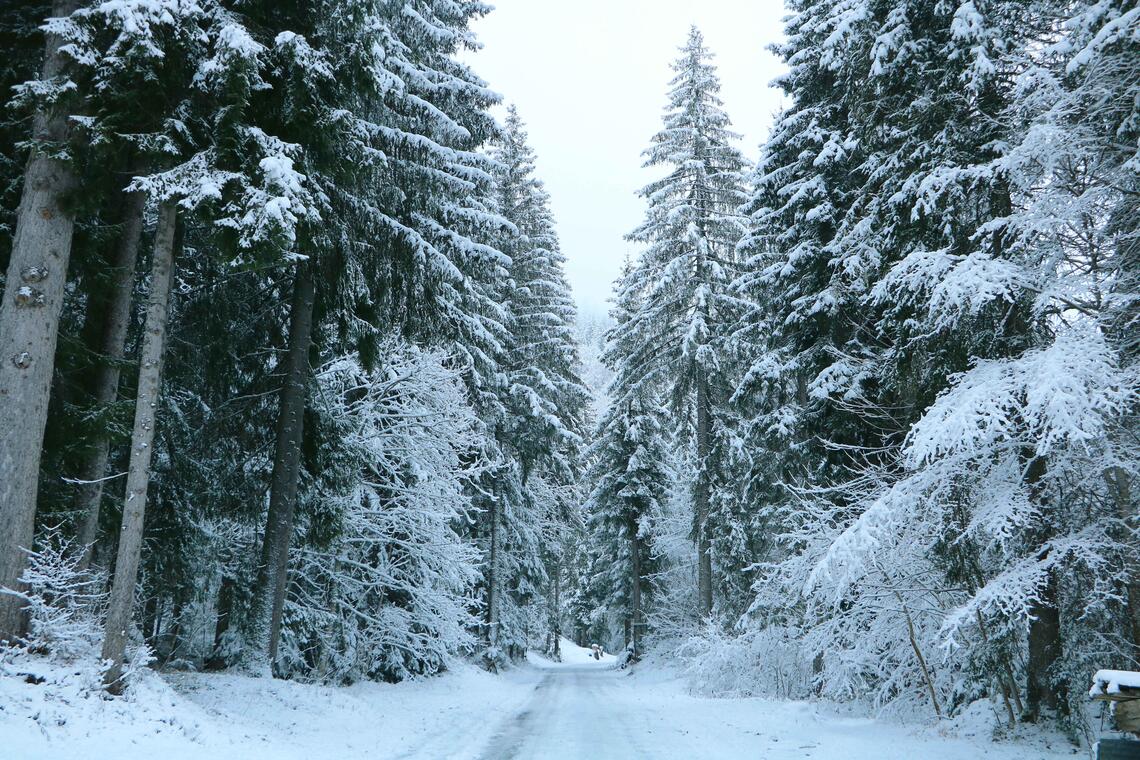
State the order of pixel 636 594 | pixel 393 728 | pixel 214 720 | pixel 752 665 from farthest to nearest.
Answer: pixel 636 594, pixel 752 665, pixel 393 728, pixel 214 720

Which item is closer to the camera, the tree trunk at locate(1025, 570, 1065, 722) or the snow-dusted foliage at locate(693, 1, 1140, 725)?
the snow-dusted foliage at locate(693, 1, 1140, 725)

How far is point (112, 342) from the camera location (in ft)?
31.9

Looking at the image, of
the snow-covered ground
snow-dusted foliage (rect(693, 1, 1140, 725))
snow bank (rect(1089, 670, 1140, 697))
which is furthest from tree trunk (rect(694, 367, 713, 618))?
snow bank (rect(1089, 670, 1140, 697))

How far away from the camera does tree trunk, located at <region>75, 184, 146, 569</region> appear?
915 cm

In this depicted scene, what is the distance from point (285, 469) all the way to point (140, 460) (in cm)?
426

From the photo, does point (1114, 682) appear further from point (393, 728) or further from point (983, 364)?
point (393, 728)

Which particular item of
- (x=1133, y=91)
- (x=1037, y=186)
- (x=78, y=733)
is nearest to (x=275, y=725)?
(x=78, y=733)

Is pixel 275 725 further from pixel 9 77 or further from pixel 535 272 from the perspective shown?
pixel 535 272

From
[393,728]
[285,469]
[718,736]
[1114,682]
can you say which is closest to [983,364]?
[1114,682]

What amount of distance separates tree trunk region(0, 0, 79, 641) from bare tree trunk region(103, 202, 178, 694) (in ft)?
2.87

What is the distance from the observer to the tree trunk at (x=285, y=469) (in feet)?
38.5

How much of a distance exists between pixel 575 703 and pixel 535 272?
18.0 meters

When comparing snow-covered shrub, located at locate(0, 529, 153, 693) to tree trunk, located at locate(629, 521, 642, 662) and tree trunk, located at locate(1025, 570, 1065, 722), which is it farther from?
tree trunk, located at locate(629, 521, 642, 662)

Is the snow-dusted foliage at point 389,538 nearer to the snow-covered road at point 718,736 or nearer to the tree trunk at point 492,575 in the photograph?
the snow-covered road at point 718,736
